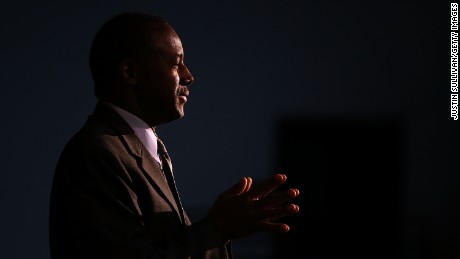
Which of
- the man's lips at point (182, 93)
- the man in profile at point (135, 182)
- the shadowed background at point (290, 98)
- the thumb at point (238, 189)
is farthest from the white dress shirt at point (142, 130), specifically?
the shadowed background at point (290, 98)

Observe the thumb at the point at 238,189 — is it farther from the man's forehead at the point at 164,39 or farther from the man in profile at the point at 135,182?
the man's forehead at the point at 164,39

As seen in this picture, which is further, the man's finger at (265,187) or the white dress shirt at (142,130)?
the white dress shirt at (142,130)

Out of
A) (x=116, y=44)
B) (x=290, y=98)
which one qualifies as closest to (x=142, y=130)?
(x=116, y=44)

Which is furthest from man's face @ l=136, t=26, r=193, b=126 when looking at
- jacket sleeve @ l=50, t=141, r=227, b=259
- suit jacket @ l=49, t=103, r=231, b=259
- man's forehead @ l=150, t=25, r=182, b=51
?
jacket sleeve @ l=50, t=141, r=227, b=259

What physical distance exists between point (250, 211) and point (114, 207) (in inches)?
11.2

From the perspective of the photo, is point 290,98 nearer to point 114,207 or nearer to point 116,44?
point 116,44

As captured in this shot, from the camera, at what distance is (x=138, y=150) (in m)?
1.68

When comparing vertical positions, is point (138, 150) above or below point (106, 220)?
above

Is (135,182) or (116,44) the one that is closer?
(135,182)

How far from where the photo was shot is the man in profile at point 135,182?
152cm

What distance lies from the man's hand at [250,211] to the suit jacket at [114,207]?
29mm

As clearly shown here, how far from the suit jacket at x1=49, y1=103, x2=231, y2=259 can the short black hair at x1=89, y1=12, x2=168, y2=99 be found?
0.14 m

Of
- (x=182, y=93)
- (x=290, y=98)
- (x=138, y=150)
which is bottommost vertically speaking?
(x=290, y=98)

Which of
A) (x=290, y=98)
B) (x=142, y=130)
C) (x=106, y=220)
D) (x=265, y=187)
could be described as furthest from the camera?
(x=290, y=98)
